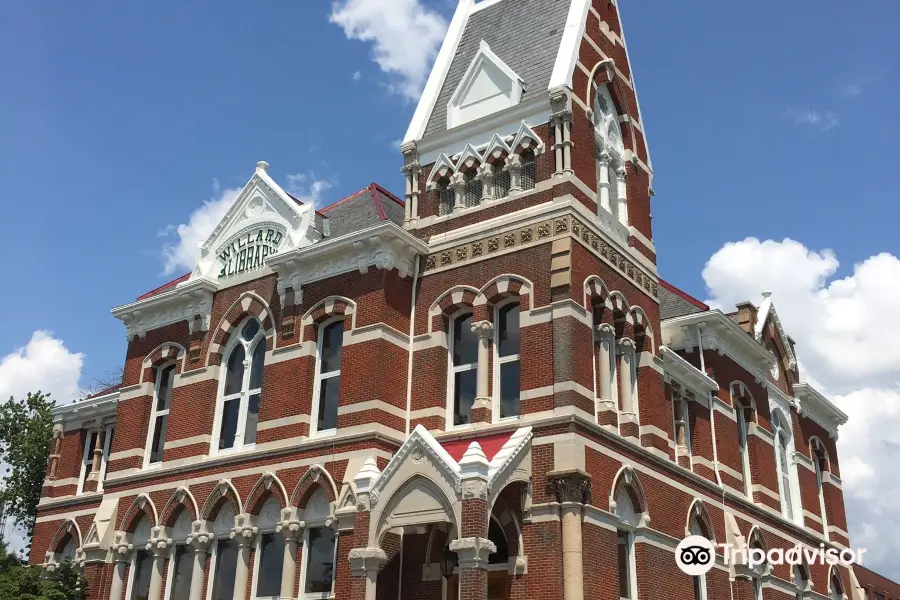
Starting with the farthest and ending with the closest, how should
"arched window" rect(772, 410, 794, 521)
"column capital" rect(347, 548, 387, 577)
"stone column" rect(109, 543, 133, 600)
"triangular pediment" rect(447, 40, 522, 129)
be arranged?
1. "arched window" rect(772, 410, 794, 521)
2. "stone column" rect(109, 543, 133, 600)
3. "triangular pediment" rect(447, 40, 522, 129)
4. "column capital" rect(347, 548, 387, 577)

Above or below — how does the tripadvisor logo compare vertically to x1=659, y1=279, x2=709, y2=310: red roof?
below

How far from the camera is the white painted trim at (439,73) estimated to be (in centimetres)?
2553

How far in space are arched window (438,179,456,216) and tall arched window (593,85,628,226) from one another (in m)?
3.72

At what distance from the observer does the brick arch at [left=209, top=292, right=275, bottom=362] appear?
82.5 ft

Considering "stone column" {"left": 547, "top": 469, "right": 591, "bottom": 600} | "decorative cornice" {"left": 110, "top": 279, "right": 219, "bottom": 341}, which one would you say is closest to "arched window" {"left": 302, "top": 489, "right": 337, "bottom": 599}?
"stone column" {"left": 547, "top": 469, "right": 591, "bottom": 600}

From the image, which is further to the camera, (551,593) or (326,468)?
(326,468)

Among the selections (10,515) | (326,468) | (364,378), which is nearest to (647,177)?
(364,378)

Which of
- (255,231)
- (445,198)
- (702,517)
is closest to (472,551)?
(702,517)

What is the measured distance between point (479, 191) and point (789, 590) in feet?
49.9

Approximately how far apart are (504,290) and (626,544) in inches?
246

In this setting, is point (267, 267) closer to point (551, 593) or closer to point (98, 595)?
point (98, 595)

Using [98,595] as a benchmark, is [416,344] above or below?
above

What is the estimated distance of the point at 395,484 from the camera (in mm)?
19094

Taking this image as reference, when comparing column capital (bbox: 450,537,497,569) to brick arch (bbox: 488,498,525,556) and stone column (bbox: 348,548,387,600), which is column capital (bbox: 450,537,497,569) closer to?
brick arch (bbox: 488,498,525,556)
